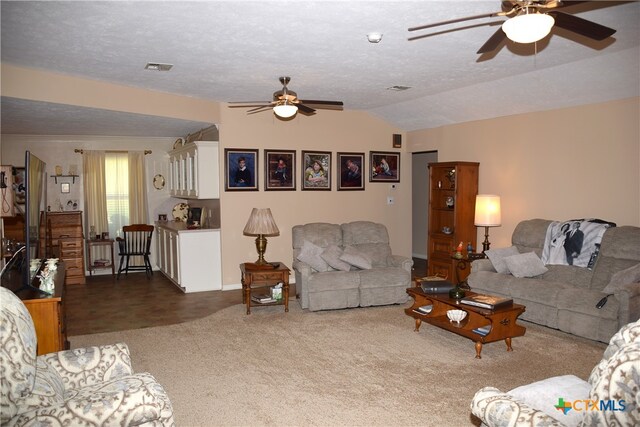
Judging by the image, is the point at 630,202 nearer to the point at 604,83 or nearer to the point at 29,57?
the point at 604,83

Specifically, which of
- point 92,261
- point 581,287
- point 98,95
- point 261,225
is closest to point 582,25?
point 581,287

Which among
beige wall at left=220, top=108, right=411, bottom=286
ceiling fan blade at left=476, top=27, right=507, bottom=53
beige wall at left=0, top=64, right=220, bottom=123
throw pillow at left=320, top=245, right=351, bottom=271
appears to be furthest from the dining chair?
ceiling fan blade at left=476, top=27, right=507, bottom=53

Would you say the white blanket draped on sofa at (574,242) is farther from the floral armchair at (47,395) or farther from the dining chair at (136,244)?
the dining chair at (136,244)

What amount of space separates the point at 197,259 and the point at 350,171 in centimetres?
276

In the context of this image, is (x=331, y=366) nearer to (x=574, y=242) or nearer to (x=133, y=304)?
(x=574, y=242)

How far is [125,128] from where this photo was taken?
281 inches

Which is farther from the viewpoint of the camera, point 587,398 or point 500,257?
point 500,257

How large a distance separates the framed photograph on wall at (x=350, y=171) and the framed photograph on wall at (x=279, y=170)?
2.67 ft

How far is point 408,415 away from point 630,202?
142 inches

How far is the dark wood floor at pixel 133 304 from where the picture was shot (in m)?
5.26

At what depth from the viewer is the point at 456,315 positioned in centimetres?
428

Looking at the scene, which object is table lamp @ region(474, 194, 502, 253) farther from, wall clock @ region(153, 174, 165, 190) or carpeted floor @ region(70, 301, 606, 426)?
wall clock @ region(153, 174, 165, 190)

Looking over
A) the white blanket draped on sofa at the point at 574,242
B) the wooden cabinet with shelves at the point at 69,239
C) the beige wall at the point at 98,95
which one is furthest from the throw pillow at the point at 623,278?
the wooden cabinet with shelves at the point at 69,239

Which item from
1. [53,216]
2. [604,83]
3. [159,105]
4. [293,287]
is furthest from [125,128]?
[604,83]
